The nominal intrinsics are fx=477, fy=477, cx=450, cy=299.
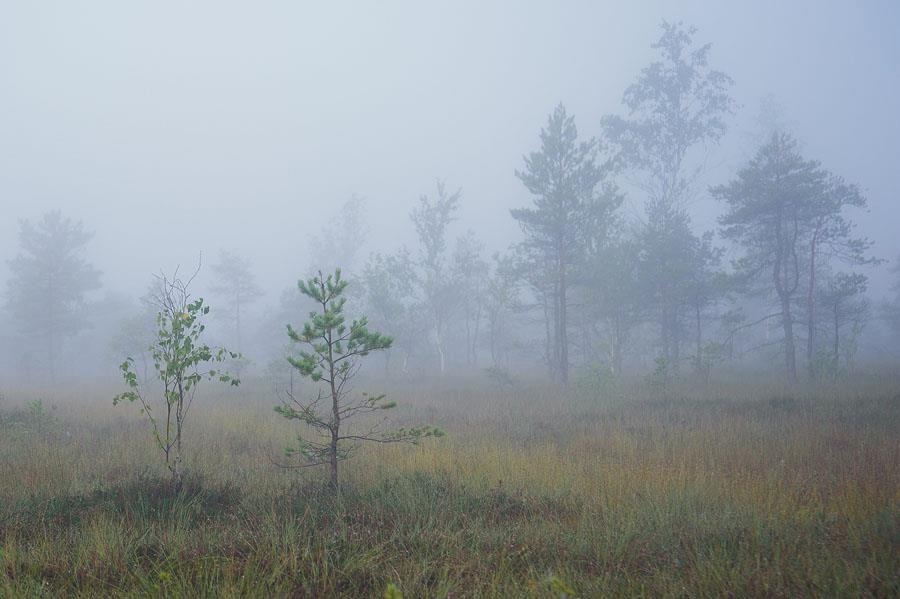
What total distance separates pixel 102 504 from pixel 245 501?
1241mm

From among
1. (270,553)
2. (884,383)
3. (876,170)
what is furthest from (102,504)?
(876,170)

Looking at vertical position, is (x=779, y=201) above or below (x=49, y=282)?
above

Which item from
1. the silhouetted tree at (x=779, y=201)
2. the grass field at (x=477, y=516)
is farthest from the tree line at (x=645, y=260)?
the grass field at (x=477, y=516)

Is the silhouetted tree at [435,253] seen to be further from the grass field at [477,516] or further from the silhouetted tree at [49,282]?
the silhouetted tree at [49,282]

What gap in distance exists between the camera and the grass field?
9.98 ft

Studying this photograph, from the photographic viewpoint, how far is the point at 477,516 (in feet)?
14.9

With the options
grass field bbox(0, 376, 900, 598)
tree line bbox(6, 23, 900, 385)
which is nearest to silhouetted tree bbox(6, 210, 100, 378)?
tree line bbox(6, 23, 900, 385)

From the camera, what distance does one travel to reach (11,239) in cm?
10775

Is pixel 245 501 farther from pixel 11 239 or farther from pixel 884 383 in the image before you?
pixel 11 239

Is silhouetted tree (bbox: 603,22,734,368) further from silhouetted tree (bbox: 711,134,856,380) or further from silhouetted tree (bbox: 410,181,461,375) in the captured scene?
silhouetted tree (bbox: 410,181,461,375)

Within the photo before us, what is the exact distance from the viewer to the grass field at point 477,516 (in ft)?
9.98

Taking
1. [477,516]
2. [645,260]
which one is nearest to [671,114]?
[645,260]

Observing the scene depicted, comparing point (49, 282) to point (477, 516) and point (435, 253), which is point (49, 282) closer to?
point (435, 253)

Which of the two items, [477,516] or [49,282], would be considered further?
[49,282]
